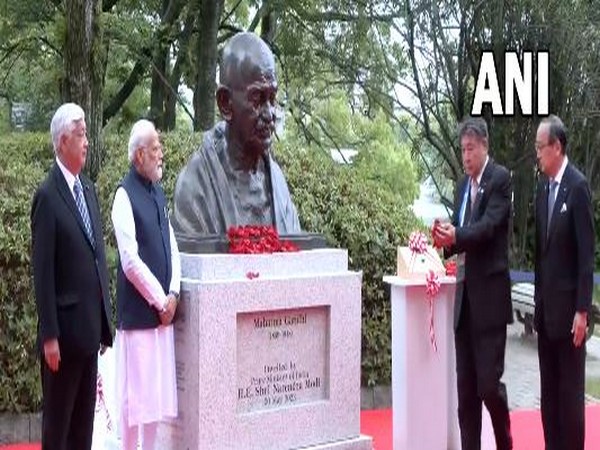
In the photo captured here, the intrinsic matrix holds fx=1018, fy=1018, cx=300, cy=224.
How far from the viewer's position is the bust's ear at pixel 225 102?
5.56 metres

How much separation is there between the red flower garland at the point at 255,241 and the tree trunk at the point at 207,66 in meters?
8.37

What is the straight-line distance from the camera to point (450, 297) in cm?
600

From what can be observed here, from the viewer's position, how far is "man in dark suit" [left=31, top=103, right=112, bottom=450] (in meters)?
4.35

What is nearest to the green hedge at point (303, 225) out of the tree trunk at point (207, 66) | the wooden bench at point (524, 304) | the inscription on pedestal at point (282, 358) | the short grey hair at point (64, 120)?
the inscription on pedestal at point (282, 358)

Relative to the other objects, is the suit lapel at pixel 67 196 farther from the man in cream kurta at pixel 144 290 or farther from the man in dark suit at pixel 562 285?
the man in dark suit at pixel 562 285

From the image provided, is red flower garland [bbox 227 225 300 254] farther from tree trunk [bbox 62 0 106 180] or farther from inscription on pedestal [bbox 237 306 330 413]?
tree trunk [bbox 62 0 106 180]

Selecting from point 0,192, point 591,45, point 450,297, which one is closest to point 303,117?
point 591,45

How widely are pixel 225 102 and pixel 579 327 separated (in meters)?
2.22

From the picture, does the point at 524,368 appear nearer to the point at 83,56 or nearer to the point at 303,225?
the point at 303,225

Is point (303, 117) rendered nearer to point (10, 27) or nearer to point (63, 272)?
point (10, 27)

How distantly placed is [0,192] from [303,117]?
11362mm

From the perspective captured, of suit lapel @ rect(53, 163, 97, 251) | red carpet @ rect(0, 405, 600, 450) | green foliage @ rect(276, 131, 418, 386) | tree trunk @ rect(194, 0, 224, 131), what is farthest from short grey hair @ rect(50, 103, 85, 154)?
tree trunk @ rect(194, 0, 224, 131)

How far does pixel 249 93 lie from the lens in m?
5.48

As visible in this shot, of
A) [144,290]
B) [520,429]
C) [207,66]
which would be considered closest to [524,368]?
[520,429]
